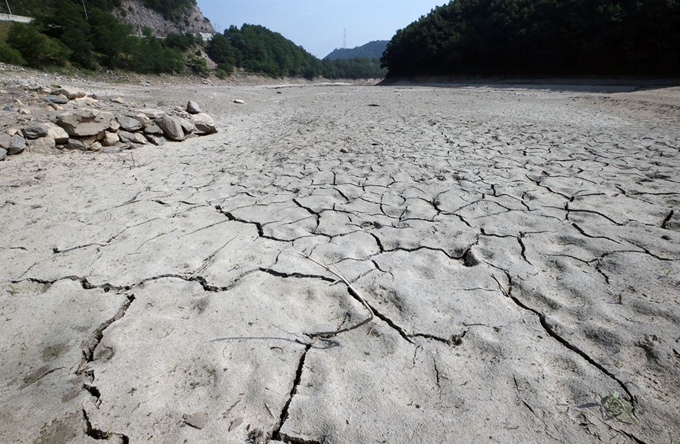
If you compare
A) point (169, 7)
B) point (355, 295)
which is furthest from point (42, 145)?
point (169, 7)

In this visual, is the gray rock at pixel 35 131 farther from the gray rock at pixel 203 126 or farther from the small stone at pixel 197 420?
the small stone at pixel 197 420

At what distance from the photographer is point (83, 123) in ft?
13.6

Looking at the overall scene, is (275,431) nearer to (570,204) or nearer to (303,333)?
(303,333)

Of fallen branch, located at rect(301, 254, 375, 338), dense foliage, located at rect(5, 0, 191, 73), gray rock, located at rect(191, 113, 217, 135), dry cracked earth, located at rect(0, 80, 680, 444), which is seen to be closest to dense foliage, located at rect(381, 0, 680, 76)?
dry cracked earth, located at rect(0, 80, 680, 444)

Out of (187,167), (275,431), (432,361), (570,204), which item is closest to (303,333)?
(275,431)

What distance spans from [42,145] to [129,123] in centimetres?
107

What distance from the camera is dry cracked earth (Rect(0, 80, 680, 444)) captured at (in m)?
1.02

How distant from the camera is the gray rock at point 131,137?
4375mm

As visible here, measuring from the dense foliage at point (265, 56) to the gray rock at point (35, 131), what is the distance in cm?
3513

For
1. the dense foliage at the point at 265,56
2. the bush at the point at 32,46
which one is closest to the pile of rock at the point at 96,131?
the bush at the point at 32,46

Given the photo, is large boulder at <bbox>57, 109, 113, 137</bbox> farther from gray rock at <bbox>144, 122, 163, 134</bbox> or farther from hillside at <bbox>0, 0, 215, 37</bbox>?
hillside at <bbox>0, 0, 215, 37</bbox>

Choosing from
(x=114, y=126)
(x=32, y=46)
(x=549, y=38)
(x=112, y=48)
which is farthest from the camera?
(x=112, y=48)

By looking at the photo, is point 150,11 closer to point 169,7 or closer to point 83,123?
point 169,7

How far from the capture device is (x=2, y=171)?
3.23 m
